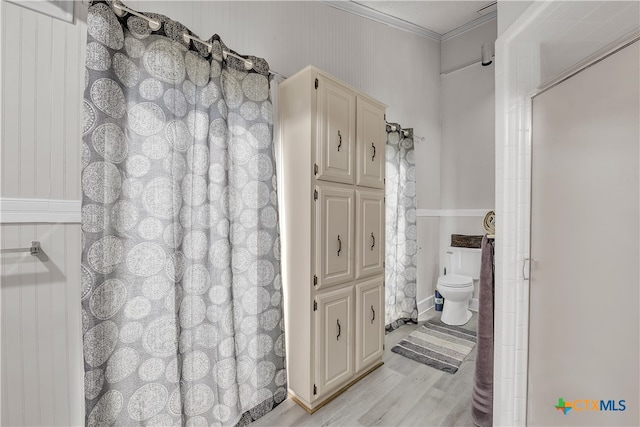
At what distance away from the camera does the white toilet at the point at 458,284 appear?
293 centimetres

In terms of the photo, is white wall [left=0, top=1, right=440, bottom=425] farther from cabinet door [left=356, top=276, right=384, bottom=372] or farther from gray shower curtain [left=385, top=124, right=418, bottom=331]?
gray shower curtain [left=385, top=124, right=418, bottom=331]

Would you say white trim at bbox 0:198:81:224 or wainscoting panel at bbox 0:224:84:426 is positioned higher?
white trim at bbox 0:198:81:224

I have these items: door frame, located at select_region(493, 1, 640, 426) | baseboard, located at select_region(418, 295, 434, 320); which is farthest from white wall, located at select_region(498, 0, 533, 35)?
baseboard, located at select_region(418, 295, 434, 320)

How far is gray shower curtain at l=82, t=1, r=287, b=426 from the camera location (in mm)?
1231

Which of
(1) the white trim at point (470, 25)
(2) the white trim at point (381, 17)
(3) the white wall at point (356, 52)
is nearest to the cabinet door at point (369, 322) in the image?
(3) the white wall at point (356, 52)

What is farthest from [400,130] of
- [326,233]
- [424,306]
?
[424,306]

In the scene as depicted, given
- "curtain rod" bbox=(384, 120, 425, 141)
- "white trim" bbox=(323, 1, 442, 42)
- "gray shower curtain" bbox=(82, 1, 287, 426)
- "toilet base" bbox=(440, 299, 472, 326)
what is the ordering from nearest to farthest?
"gray shower curtain" bbox=(82, 1, 287, 426) → "white trim" bbox=(323, 1, 442, 42) → "curtain rod" bbox=(384, 120, 425, 141) → "toilet base" bbox=(440, 299, 472, 326)

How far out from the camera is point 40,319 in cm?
120

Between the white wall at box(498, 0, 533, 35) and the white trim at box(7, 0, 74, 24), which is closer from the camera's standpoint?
the white trim at box(7, 0, 74, 24)

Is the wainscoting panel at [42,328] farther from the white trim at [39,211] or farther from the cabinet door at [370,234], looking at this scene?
the cabinet door at [370,234]

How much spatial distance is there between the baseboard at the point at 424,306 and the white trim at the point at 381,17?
300cm

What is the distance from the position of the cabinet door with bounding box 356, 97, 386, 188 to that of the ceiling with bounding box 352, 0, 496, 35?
1.17 meters

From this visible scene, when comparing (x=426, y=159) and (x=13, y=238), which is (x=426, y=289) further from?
(x=13, y=238)

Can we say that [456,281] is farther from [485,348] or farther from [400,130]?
[400,130]
